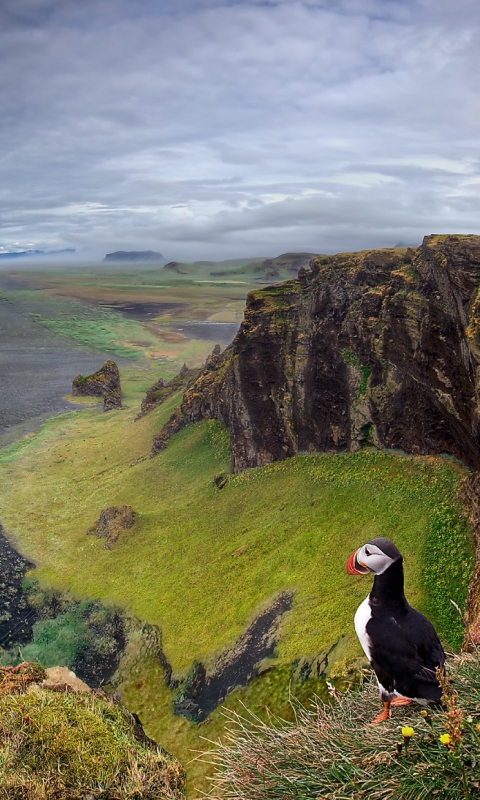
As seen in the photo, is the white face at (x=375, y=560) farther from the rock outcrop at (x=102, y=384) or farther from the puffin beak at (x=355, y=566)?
the rock outcrop at (x=102, y=384)

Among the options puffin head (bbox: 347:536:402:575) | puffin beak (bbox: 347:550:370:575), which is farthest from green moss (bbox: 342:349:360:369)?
puffin head (bbox: 347:536:402:575)

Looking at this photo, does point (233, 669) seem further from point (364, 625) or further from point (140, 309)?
point (140, 309)

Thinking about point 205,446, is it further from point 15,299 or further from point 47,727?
point 15,299

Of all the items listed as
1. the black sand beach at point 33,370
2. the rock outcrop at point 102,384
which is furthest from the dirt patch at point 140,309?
the rock outcrop at point 102,384

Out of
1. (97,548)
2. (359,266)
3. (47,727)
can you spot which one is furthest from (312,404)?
(47,727)

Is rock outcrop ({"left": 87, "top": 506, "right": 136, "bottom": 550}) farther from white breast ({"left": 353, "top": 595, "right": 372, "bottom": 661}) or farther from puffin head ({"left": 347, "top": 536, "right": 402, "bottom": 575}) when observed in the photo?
puffin head ({"left": 347, "top": 536, "right": 402, "bottom": 575})

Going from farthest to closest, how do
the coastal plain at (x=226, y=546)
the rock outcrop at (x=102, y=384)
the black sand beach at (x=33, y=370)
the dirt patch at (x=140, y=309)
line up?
the dirt patch at (x=140, y=309), the rock outcrop at (x=102, y=384), the black sand beach at (x=33, y=370), the coastal plain at (x=226, y=546)

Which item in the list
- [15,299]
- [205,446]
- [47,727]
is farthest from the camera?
[15,299]
